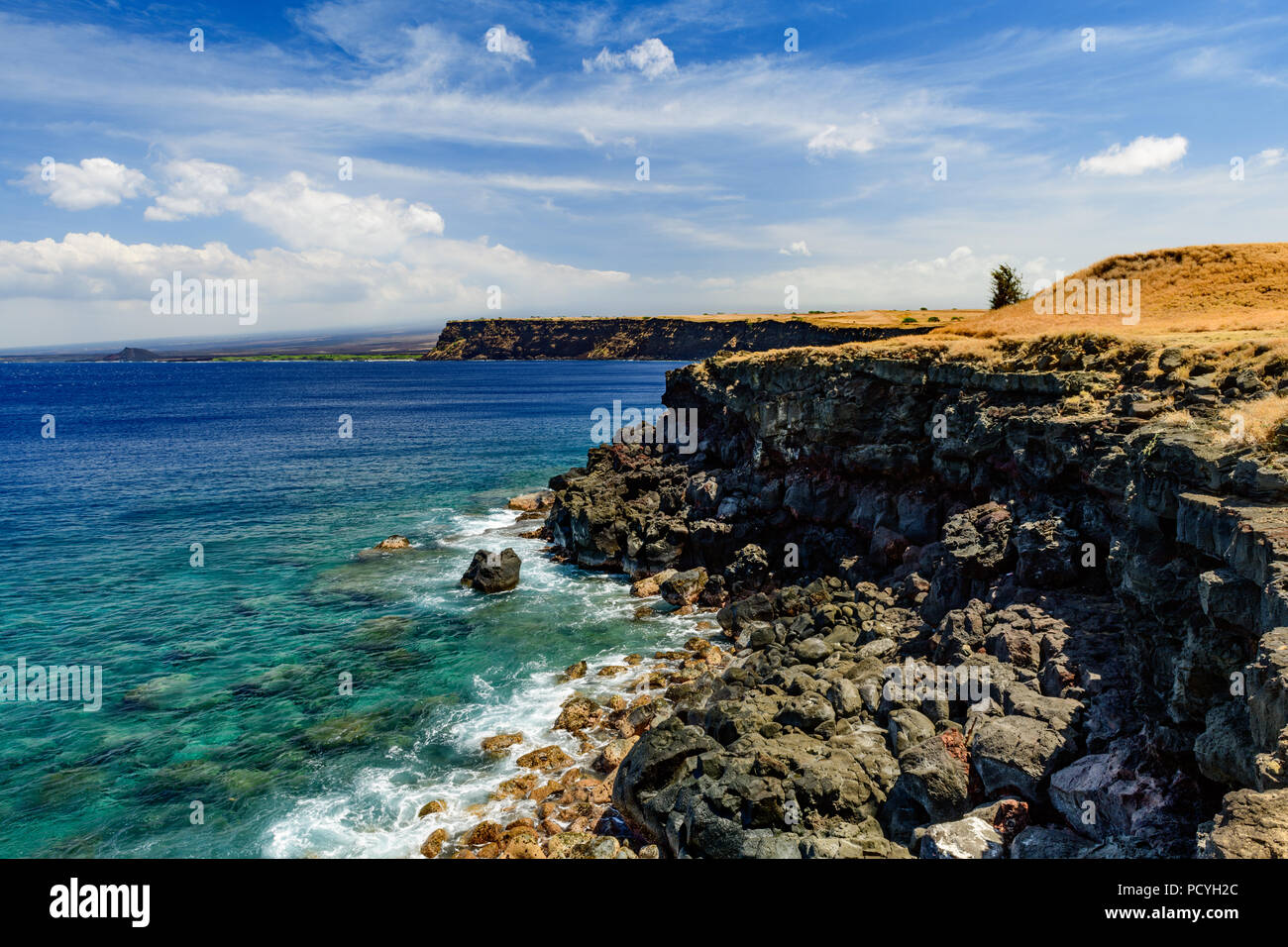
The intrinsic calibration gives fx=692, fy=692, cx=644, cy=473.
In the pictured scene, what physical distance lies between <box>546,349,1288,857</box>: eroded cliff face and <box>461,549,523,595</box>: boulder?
8743mm

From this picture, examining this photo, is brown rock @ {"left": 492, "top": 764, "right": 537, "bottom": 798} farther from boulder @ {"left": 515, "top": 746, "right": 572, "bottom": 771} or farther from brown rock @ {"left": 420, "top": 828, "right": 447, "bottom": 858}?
brown rock @ {"left": 420, "top": 828, "right": 447, "bottom": 858}

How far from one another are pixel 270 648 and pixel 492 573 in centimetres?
1142

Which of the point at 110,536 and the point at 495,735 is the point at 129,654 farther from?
the point at 110,536

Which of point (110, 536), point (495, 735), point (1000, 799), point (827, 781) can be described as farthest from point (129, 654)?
point (1000, 799)

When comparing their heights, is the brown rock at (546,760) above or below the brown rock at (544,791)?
above

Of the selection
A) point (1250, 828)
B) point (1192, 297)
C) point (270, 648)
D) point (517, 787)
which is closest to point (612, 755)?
point (517, 787)

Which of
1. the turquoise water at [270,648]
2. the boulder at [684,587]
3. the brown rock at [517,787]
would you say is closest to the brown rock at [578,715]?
the turquoise water at [270,648]

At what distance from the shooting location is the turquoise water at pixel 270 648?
20.9 meters

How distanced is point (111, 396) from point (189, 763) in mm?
188356

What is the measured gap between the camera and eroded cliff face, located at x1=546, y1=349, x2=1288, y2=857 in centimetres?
1293

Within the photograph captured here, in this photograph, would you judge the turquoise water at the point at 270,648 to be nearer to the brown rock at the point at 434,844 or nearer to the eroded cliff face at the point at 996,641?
the brown rock at the point at 434,844

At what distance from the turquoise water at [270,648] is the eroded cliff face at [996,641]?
753cm

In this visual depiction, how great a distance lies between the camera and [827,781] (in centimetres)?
1662
